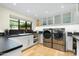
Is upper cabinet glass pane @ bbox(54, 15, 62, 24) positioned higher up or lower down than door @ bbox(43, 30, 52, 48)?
higher up

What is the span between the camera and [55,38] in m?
3.61

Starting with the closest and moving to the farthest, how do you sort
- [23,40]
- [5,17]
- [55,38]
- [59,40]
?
[5,17] < [23,40] < [59,40] < [55,38]

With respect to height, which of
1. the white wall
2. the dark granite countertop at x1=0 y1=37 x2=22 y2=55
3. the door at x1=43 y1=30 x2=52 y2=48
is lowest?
the door at x1=43 y1=30 x2=52 y2=48

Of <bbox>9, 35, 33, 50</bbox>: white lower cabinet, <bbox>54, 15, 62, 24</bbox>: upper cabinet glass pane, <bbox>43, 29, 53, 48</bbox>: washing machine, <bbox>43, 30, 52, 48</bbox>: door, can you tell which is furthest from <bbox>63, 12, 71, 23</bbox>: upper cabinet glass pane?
<bbox>9, 35, 33, 50</bbox>: white lower cabinet

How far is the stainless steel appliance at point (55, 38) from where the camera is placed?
330 cm

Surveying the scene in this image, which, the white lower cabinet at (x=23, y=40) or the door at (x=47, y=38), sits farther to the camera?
the door at (x=47, y=38)

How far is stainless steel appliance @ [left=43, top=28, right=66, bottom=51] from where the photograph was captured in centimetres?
330

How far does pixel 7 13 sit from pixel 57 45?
7.00 feet

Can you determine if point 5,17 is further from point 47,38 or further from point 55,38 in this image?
point 47,38

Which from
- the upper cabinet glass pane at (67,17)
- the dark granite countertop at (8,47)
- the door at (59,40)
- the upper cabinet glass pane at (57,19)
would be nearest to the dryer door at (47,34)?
the door at (59,40)

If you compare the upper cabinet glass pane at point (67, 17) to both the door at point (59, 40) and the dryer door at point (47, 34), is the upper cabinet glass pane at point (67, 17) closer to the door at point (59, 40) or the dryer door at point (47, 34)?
the door at point (59, 40)

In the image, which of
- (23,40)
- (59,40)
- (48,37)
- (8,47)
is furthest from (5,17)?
(48,37)

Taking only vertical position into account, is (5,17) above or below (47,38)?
above

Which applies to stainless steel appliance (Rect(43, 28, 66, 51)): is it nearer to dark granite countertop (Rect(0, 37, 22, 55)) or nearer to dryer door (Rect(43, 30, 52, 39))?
dryer door (Rect(43, 30, 52, 39))
